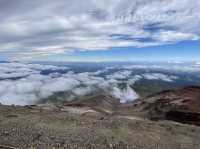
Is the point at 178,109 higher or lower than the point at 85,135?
lower

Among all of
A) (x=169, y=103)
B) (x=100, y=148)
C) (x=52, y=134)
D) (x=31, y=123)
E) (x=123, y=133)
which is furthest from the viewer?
(x=169, y=103)

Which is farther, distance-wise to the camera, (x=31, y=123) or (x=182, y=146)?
(x=31, y=123)

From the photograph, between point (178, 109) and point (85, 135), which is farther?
point (178, 109)

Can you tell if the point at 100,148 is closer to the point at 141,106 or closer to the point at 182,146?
the point at 182,146

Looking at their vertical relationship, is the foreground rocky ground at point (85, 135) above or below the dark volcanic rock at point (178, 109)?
above

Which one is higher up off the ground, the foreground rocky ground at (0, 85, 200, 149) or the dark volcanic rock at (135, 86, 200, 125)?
the foreground rocky ground at (0, 85, 200, 149)

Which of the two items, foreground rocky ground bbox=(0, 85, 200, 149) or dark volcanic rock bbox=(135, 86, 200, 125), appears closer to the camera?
foreground rocky ground bbox=(0, 85, 200, 149)

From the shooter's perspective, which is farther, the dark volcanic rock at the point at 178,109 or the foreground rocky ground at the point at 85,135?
the dark volcanic rock at the point at 178,109

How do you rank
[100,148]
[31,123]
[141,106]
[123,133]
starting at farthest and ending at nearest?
[141,106] → [31,123] → [123,133] → [100,148]

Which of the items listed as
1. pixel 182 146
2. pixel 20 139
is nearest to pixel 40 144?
pixel 20 139

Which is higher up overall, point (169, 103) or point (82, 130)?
point (82, 130)
